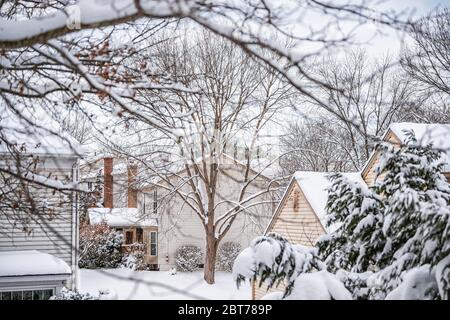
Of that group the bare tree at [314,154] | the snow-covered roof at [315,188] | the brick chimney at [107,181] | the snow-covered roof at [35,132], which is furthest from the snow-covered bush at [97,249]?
the bare tree at [314,154]

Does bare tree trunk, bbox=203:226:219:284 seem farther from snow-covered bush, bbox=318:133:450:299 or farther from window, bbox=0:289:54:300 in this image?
snow-covered bush, bbox=318:133:450:299

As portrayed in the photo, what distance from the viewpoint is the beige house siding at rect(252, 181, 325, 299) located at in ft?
23.6

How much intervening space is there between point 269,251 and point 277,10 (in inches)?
38.9

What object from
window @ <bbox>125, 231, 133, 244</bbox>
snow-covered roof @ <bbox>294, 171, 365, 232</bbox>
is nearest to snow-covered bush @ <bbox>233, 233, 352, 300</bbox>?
snow-covered roof @ <bbox>294, 171, 365, 232</bbox>

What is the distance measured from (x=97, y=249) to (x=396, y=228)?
8177 millimetres

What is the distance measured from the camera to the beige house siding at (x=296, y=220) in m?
7.21

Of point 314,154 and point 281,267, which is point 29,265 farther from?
point 314,154

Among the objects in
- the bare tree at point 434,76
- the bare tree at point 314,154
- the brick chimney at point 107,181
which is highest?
the bare tree at point 434,76

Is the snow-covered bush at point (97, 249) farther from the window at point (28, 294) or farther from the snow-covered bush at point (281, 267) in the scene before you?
the snow-covered bush at point (281, 267)

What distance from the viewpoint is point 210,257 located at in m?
9.71

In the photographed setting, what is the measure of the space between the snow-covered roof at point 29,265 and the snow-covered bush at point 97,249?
9.36 feet

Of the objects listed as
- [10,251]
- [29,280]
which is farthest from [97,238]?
[29,280]

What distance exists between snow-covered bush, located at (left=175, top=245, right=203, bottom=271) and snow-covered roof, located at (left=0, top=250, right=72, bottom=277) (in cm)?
559

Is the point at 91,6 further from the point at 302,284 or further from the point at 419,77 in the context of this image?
the point at 419,77
